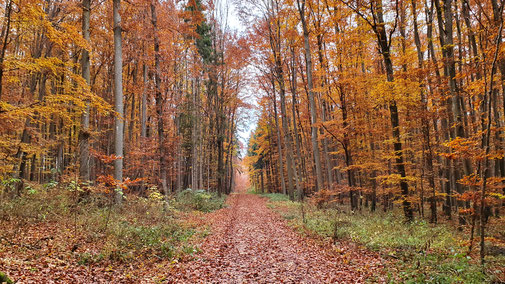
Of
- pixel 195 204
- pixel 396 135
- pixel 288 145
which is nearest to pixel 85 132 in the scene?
pixel 195 204

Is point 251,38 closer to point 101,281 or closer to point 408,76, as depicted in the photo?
point 408,76

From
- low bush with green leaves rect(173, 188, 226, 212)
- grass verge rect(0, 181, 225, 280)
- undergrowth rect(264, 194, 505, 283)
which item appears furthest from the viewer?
low bush with green leaves rect(173, 188, 226, 212)

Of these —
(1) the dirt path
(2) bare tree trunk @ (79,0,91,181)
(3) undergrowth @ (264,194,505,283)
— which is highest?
(2) bare tree trunk @ (79,0,91,181)

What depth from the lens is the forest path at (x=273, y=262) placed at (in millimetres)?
5074

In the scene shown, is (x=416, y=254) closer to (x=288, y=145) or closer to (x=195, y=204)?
(x=195, y=204)

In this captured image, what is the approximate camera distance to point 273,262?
602cm

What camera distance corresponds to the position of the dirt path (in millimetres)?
5074

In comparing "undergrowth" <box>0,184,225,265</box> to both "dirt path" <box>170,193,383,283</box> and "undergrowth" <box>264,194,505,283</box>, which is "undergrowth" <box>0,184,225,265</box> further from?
"undergrowth" <box>264,194,505,283</box>

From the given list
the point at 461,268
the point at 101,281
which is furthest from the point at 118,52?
the point at 461,268

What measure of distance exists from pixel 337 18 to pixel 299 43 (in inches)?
142

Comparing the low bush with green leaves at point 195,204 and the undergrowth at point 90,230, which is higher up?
the undergrowth at point 90,230

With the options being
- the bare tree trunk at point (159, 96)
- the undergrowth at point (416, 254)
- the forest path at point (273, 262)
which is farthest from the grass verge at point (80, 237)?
the undergrowth at point (416, 254)

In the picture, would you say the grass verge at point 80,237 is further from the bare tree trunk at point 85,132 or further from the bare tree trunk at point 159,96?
the bare tree trunk at point 159,96

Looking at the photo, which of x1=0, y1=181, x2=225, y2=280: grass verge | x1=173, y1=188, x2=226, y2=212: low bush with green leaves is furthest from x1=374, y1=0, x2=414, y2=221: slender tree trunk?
x1=173, y1=188, x2=226, y2=212: low bush with green leaves
